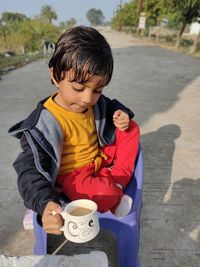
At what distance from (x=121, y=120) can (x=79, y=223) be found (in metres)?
0.71

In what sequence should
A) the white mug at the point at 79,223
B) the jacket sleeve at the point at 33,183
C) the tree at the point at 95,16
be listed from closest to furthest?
the white mug at the point at 79,223
the jacket sleeve at the point at 33,183
the tree at the point at 95,16

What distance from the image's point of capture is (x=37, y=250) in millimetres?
1395

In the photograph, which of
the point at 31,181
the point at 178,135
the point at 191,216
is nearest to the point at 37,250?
the point at 31,181

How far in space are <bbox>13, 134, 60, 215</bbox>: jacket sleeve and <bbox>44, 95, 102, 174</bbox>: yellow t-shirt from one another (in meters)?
0.15

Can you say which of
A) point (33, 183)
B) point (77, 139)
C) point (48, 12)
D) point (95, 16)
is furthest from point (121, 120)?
point (95, 16)

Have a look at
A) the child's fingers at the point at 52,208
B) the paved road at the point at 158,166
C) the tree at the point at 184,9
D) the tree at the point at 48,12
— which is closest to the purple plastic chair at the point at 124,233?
the paved road at the point at 158,166

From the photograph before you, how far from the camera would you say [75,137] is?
1.42m

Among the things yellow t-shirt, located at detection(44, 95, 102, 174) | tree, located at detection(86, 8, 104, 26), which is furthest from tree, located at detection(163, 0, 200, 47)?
tree, located at detection(86, 8, 104, 26)

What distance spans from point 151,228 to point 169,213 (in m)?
0.18

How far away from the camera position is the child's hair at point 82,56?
116cm

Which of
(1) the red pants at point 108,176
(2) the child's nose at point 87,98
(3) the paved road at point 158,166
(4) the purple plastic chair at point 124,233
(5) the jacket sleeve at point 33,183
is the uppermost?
(2) the child's nose at point 87,98

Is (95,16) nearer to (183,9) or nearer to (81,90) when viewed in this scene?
(183,9)

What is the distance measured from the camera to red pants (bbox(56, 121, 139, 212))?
133 centimetres

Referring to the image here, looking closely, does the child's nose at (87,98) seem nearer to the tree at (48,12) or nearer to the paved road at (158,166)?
the paved road at (158,166)
